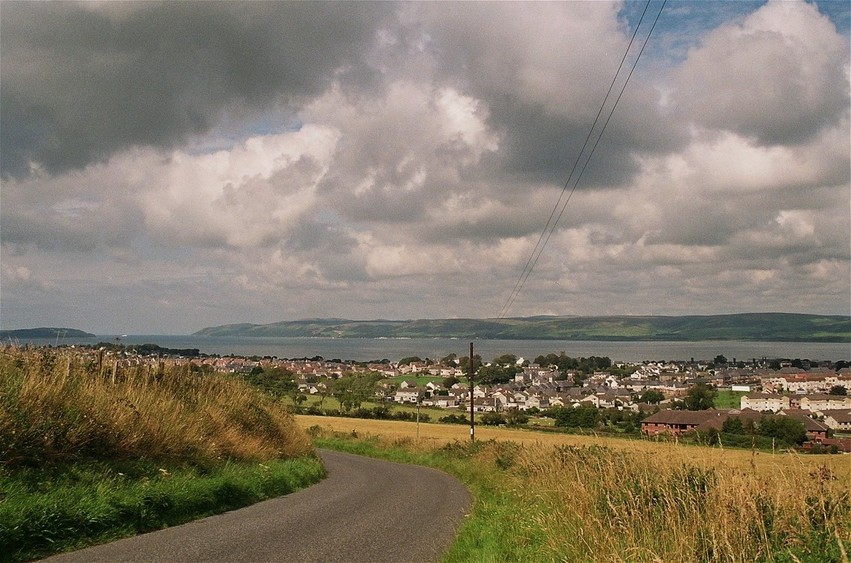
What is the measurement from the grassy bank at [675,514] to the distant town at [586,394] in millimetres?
34754

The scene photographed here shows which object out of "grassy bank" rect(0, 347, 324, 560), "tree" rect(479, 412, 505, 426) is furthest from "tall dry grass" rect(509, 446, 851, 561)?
"tree" rect(479, 412, 505, 426)

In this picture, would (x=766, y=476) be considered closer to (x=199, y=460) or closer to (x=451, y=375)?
(x=199, y=460)

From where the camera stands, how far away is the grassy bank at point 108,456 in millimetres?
8430

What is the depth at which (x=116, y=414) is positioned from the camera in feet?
39.5

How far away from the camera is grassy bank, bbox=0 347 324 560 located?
27.7 ft

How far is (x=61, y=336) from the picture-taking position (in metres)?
16.5

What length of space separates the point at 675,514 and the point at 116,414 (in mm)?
9770

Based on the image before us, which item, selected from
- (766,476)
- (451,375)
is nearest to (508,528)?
(766,476)

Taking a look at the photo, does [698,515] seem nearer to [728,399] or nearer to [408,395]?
[728,399]

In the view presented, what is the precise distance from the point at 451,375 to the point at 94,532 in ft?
382

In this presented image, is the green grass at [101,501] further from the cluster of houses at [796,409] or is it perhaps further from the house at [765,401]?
the house at [765,401]

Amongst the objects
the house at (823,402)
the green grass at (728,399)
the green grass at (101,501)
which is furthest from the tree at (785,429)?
the green grass at (728,399)

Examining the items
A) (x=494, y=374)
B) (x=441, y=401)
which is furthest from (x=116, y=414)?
(x=494, y=374)

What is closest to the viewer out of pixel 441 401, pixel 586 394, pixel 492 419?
pixel 492 419
